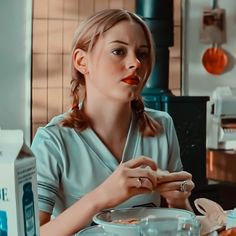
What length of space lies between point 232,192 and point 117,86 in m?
2.02

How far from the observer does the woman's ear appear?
1297mm

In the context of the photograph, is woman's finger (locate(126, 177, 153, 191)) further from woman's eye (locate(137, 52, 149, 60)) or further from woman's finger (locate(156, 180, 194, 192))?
woman's eye (locate(137, 52, 149, 60))

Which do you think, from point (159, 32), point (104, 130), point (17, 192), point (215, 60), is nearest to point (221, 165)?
point (215, 60)

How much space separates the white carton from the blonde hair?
2.17 ft

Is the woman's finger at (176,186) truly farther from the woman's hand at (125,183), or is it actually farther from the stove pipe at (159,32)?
the stove pipe at (159,32)

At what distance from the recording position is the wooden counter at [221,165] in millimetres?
2984

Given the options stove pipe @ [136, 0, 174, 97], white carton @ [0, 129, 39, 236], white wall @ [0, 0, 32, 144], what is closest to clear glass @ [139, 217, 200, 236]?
white carton @ [0, 129, 39, 236]

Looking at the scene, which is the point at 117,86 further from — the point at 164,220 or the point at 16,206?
the point at 16,206

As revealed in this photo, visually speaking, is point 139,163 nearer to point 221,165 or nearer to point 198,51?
point 221,165

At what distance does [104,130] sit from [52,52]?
169 cm

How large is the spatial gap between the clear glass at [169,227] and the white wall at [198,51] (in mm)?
2344

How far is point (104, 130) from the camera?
1.32 metres

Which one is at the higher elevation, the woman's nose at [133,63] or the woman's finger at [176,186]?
the woman's nose at [133,63]

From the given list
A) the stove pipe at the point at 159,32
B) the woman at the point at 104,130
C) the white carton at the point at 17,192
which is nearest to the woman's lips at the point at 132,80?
the woman at the point at 104,130
